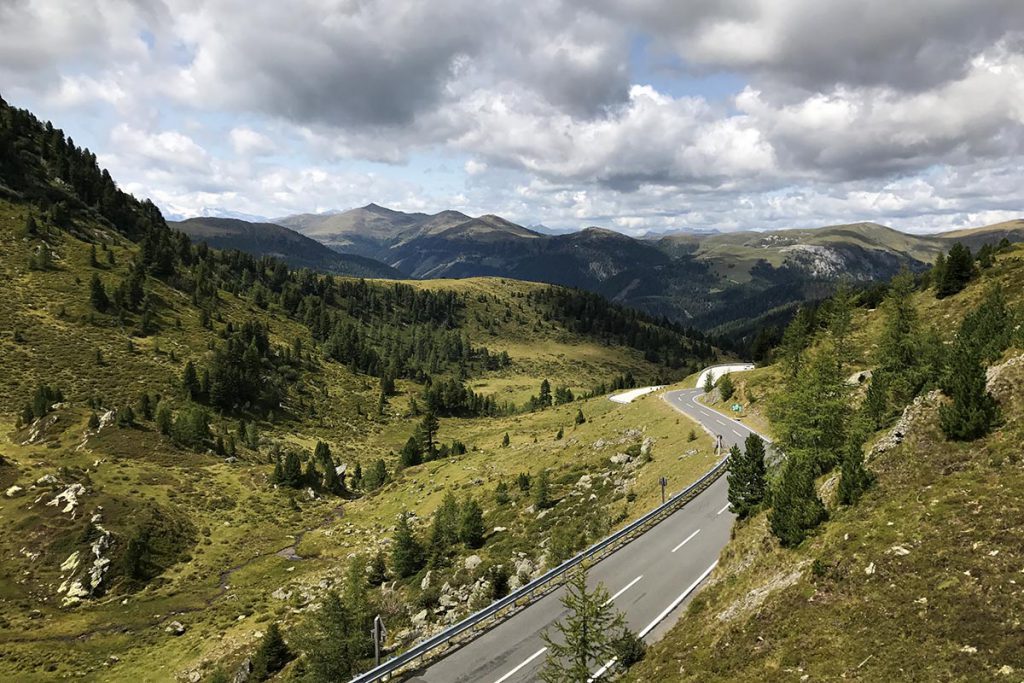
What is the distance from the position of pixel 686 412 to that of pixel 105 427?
292 ft

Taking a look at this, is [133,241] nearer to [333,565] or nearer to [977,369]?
[333,565]

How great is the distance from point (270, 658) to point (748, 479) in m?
34.7

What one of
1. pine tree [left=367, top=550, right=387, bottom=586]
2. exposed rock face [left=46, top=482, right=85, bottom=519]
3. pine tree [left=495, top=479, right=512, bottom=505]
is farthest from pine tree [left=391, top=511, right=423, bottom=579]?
exposed rock face [left=46, top=482, right=85, bottom=519]

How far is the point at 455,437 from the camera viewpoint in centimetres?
12156

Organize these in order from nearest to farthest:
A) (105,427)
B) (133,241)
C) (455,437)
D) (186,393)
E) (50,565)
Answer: (50,565) < (105,427) < (186,393) < (455,437) < (133,241)

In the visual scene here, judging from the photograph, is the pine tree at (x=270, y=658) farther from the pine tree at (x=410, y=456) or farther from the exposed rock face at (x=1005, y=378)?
the pine tree at (x=410, y=456)

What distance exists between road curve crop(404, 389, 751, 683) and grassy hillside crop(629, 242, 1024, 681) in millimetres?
2728

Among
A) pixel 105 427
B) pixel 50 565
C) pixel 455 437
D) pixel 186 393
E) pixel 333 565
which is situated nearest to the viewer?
pixel 50 565

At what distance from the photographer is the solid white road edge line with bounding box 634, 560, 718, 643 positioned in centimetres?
2430

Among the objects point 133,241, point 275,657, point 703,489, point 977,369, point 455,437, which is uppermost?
point 133,241

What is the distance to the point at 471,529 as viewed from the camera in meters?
46.0

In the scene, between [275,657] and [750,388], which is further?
[750,388]

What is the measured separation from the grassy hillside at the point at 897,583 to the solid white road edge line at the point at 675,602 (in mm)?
1874

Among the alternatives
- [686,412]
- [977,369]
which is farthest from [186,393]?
[977,369]
